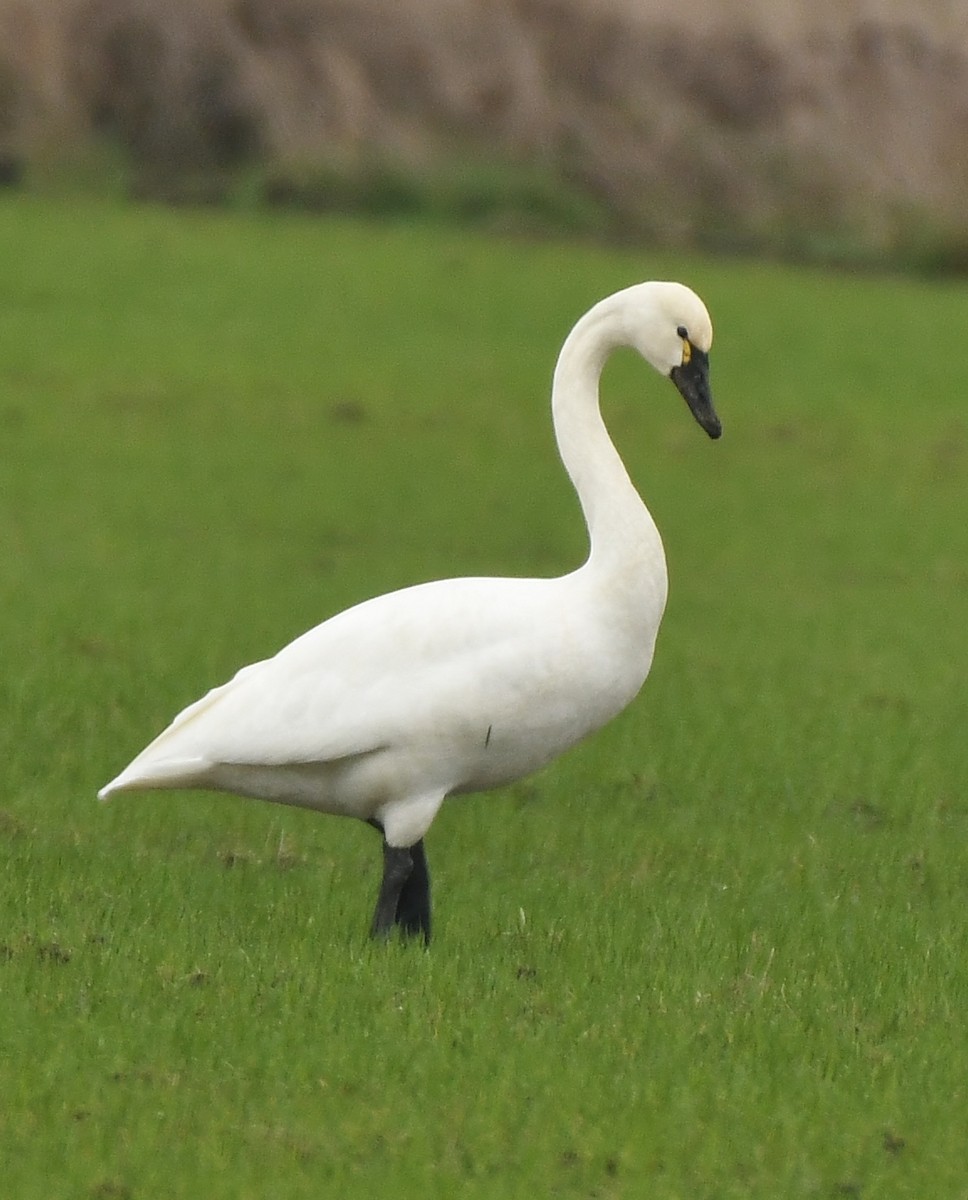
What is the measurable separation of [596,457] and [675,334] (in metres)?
0.39

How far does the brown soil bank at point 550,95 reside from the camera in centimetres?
3284

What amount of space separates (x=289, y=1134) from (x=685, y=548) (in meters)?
10.8

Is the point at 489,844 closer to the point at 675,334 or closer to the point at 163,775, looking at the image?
the point at 163,775

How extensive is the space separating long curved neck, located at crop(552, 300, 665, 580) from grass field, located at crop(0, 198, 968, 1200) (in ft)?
3.42

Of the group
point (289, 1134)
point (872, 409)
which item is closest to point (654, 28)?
point (872, 409)

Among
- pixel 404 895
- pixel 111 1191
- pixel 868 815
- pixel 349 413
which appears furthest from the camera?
pixel 349 413

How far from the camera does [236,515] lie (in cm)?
1609

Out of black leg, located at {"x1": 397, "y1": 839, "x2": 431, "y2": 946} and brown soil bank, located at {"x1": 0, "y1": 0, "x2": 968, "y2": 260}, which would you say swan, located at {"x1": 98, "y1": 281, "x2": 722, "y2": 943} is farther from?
brown soil bank, located at {"x1": 0, "y1": 0, "x2": 968, "y2": 260}

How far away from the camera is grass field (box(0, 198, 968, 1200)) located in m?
5.29

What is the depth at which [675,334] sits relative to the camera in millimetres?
6840

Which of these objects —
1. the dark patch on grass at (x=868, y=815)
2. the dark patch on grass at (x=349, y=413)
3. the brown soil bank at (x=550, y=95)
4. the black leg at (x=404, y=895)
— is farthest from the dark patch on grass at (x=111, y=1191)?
the brown soil bank at (x=550, y=95)

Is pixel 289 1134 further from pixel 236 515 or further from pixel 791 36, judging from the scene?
pixel 791 36

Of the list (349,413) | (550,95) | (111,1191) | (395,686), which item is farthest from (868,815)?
(550,95)

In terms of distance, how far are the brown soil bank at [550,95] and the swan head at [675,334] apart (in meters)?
25.4
